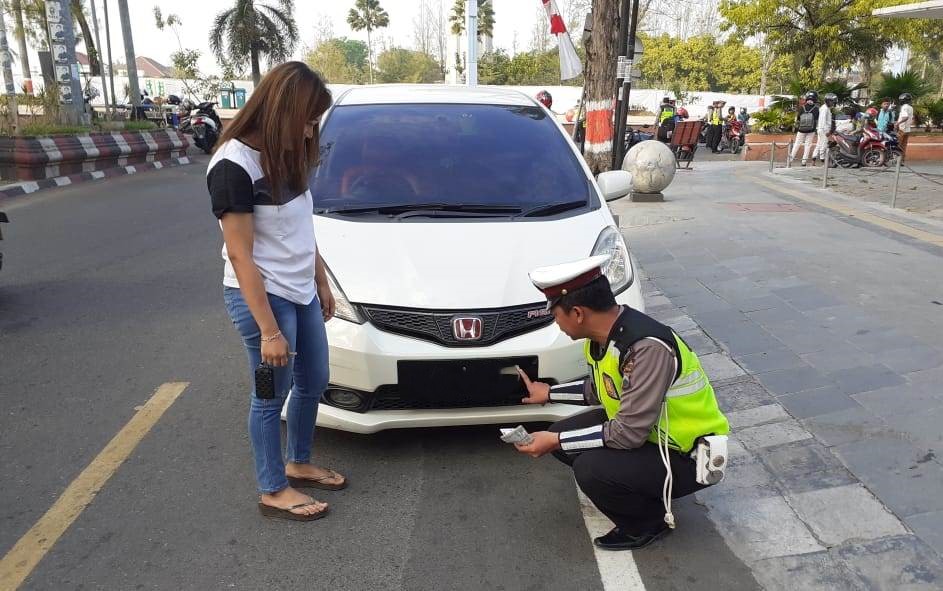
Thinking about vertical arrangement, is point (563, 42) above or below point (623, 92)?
above

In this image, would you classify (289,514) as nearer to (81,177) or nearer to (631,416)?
(631,416)

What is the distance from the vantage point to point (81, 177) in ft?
46.1

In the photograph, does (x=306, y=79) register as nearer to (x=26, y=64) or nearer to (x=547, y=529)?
(x=547, y=529)

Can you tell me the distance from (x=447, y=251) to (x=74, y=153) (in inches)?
503

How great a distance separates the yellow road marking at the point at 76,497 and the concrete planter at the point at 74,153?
10.7 metres

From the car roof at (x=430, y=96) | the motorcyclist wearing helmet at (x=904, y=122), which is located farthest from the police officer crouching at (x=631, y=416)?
the motorcyclist wearing helmet at (x=904, y=122)

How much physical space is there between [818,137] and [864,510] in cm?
1526

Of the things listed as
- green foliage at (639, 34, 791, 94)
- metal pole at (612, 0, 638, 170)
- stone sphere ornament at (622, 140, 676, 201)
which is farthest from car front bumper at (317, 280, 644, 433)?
green foliage at (639, 34, 791, 94)

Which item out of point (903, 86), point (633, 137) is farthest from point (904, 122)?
point (633, 137)

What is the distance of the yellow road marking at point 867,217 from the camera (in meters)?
7.89

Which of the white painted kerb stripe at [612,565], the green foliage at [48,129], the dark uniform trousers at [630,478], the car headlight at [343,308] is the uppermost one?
the green foliage at [48,129]

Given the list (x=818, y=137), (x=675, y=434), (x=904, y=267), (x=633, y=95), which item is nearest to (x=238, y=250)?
(x=675, y=434)

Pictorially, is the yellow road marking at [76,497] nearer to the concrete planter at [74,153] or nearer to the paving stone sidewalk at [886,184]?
the paving stone sidewalk at [886,184]

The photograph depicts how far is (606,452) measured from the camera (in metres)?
2.75
